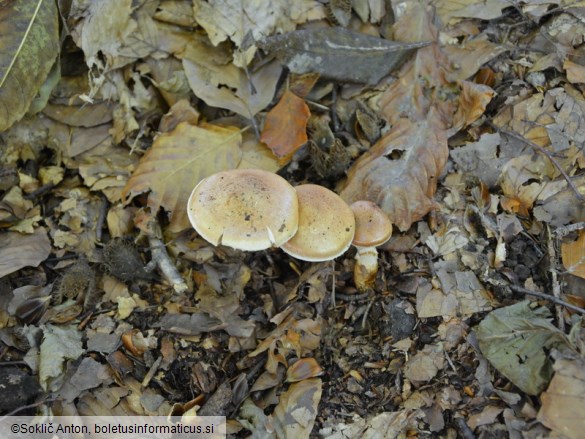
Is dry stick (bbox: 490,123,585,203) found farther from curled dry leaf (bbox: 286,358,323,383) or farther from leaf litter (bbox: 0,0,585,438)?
curled dry leaf (bbox: 286,358,323,383)

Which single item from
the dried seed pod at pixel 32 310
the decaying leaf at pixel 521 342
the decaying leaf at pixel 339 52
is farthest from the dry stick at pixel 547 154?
the dried seed pod at pixel 32 310

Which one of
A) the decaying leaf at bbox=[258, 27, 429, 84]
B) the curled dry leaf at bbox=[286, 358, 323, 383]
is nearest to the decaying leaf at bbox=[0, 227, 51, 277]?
the curled dry leaf at bbox=[286, 358, 323, 383]

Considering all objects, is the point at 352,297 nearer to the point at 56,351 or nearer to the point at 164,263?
the point at 164,263

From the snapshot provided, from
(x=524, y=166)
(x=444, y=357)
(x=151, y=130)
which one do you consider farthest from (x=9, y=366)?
(x=524, y=166)

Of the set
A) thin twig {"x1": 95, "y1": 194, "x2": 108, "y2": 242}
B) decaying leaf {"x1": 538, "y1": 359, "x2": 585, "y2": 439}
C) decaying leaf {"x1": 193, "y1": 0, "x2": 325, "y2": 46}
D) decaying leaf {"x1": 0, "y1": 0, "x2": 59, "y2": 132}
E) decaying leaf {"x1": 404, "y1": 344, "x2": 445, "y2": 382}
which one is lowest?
decaying leaf {"x1": 404, "y1": 344, "x2": 445, "y2": 382}

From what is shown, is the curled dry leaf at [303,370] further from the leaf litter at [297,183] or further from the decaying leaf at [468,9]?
the decaying leaf at [468,9]

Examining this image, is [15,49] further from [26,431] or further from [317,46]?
[26,431]

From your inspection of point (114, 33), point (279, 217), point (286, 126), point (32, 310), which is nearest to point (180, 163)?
point (286, 126)
